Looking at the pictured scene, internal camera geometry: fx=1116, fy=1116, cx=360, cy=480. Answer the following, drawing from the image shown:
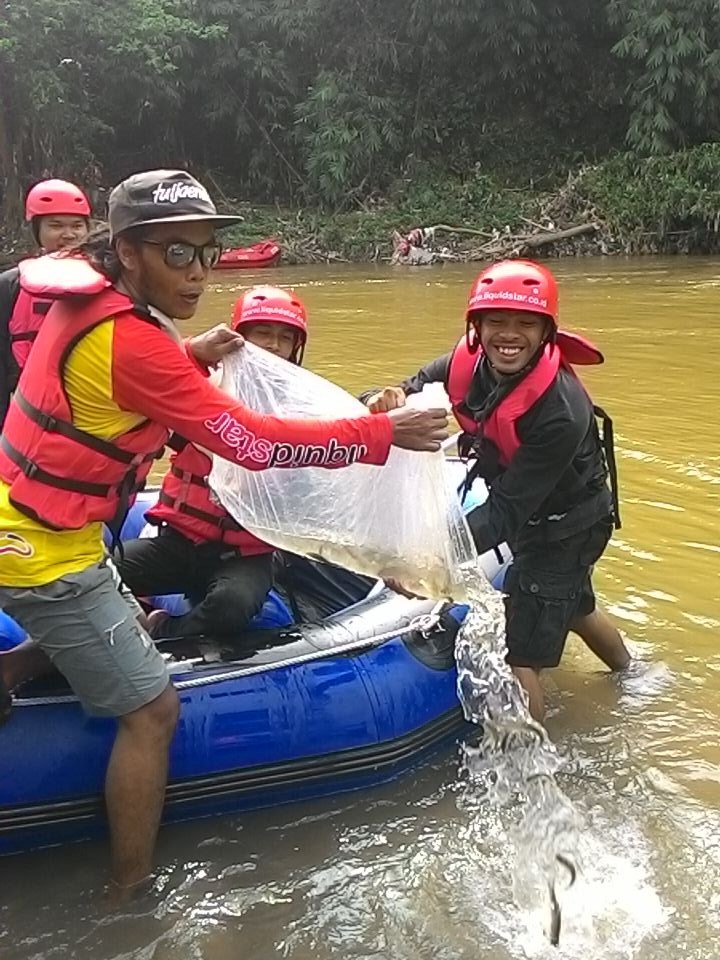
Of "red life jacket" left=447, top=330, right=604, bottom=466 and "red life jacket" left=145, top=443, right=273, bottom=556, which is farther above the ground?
"red life jacket" left=447, top=330, right=604, bottom=466

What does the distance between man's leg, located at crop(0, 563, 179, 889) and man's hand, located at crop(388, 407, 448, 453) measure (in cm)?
74

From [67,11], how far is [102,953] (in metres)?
19.4

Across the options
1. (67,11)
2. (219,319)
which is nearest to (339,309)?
(219,319)

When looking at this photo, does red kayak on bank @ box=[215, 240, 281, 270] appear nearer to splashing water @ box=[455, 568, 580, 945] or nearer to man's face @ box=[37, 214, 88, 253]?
man's face @ box=[37, 214, 88, 253]

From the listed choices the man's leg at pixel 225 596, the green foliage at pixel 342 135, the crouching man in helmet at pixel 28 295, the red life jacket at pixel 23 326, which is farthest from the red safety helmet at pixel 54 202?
the green foliage at pixel 342 135

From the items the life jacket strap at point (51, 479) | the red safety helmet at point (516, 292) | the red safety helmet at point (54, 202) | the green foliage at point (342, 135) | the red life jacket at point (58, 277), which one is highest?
the green foliage at point (342, 135)

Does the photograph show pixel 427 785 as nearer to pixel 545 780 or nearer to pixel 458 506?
pixel 545 780

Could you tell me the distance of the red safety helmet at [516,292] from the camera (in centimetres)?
283

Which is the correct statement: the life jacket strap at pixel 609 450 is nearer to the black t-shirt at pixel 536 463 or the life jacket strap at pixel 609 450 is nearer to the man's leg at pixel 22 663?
the black t-shirt at pixel 536 463

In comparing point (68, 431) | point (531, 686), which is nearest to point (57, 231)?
point (68, 431)

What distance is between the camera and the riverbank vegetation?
19.1 m

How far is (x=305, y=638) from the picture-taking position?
316 centimetres

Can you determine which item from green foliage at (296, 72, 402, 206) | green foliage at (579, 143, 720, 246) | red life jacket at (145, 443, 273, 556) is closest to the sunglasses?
red life jacket at (145, 443, 273, 556)

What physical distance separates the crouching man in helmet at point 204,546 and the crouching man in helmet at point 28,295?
60 centimetres
